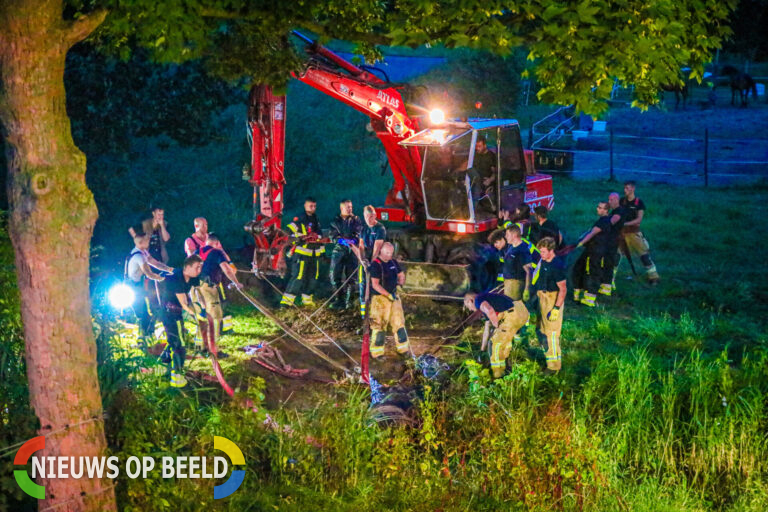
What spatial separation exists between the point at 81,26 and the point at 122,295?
496 centimetres

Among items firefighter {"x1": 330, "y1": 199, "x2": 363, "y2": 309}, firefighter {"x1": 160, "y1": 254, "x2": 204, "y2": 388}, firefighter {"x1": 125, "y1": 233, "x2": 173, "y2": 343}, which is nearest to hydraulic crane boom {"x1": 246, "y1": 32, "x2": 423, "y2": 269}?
firefighter {"x1": 330, "y1": 199, "x2": 363, "y2": 309}

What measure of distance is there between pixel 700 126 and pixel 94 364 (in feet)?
88.4

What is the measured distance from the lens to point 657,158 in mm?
24906

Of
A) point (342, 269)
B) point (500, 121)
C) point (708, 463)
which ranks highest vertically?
point (500, 121)

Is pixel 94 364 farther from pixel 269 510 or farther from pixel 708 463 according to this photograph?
pixel 708 463

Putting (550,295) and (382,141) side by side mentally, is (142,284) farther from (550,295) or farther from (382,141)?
(550,295)

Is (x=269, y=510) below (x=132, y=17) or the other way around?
below

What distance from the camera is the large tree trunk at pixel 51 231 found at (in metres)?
5.02

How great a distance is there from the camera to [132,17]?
6289mm

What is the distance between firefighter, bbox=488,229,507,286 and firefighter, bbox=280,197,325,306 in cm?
253

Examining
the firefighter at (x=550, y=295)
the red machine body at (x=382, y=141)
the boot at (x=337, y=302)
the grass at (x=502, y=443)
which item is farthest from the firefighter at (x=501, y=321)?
the boot at (x=337, y=302)

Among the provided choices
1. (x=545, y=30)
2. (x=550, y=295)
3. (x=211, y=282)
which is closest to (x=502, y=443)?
(x=550, y=295)

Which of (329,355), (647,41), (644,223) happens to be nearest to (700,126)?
(644,223)

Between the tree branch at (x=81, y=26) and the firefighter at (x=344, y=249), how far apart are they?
22.9ft
